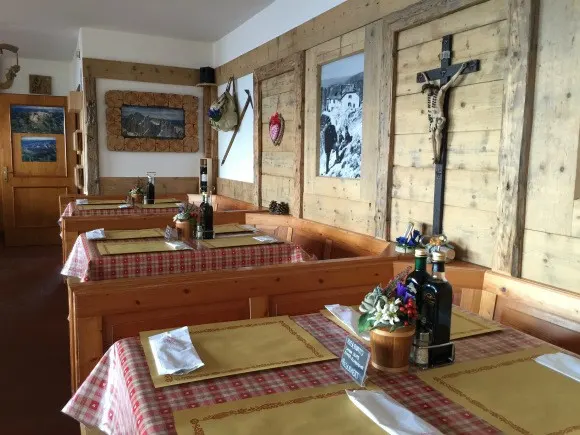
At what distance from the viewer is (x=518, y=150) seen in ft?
7.20

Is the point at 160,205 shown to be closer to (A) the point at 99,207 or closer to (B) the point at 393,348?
(A) the point at 99,207

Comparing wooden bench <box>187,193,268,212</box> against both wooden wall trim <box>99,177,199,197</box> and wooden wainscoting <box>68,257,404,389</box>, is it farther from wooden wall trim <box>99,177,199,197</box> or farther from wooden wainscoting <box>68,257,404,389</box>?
wooden wainscoting <box>68,257,404,389</box>

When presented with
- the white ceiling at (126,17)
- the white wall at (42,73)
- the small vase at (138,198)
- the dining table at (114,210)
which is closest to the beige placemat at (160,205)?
the dining table at (114,210)

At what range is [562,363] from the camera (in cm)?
128

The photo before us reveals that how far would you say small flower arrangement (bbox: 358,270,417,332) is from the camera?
1221 millimetres

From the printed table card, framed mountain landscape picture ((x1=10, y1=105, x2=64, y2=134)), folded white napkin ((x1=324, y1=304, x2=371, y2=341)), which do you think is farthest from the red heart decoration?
framed mountain landscape picture ((x1=10, y1=105, x2=64, y2=134))

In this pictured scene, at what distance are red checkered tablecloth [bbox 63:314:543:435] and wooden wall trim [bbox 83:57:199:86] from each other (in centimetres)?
A: 494

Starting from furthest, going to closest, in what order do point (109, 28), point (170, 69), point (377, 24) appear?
point (170, 69)
point (109, 28)
point (377, 24)

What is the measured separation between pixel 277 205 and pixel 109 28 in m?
3.05

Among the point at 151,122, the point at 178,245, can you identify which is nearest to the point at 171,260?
the point at 178,245

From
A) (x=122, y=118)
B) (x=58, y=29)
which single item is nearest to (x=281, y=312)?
(x=122, y=118)

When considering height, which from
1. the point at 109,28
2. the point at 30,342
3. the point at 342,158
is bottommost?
the point at 30,342

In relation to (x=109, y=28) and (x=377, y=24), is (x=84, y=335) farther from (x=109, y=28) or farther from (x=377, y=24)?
(x=109, y=28)

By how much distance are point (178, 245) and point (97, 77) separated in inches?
147
